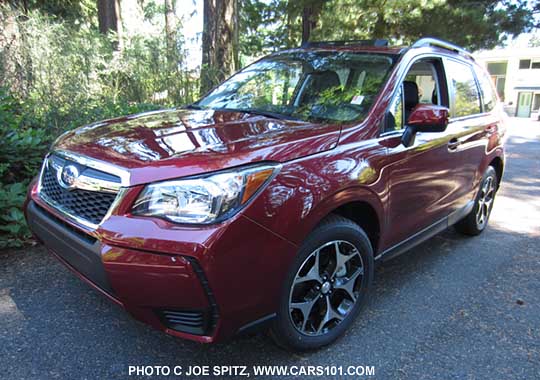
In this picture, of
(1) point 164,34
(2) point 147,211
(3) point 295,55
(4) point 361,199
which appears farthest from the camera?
(1) point 164,34

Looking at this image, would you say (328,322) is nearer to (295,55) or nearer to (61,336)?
(61,336)

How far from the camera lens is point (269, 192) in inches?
78.4

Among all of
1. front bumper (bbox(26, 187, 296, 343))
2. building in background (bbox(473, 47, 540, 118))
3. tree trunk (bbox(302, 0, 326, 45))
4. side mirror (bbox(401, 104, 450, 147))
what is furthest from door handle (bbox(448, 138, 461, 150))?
building in background (bbox(473, 47, 540, 118))

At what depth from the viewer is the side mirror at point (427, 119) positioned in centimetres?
274

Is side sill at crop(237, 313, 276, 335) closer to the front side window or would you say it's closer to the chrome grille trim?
the chrome grille trim

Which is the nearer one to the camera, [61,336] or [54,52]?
[61,336]

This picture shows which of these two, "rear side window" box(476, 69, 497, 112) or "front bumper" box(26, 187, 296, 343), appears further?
"rear side window" box(476, 69, 497, 112)

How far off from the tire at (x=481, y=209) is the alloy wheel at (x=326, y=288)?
225cm

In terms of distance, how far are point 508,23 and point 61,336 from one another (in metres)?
11.3

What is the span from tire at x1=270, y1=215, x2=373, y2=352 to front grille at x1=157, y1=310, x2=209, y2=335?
16.0 inches

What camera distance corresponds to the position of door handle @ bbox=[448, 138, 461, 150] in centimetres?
337

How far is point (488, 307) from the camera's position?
3.08m

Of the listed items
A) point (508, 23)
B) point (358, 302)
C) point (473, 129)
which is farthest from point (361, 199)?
point (508, 23)

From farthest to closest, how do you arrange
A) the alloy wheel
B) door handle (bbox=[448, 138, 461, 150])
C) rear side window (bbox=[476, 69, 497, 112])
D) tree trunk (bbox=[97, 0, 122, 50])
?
tree trunk (bbox=[97, 0, 122, 50]) → rear side window (bbox=[476, 69, 497, 112]) → door handle (bbox=[448, 138, 461, 150]) → the alloy wheel
